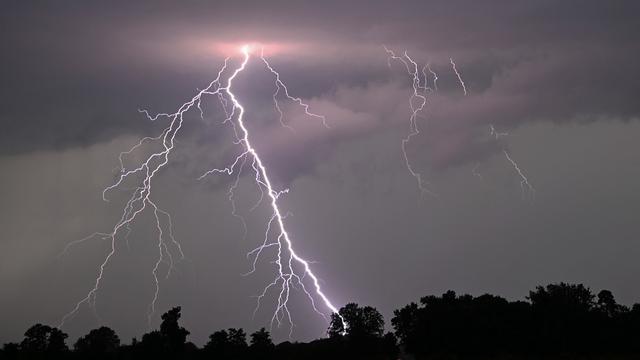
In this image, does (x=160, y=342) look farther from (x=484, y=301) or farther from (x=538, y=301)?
(x=538, y=301)

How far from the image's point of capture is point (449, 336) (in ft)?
204

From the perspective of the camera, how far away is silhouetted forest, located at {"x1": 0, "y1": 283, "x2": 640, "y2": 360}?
59.8 meters

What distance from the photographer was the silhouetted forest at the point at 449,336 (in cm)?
5981

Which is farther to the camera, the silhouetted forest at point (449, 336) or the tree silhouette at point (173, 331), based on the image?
the tree silhouette at point (173, 331)

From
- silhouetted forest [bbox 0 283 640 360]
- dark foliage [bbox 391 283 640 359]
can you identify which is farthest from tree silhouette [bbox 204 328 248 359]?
dark foliage [bbox 391 283 640 359]

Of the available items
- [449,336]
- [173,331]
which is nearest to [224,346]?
[173,331]

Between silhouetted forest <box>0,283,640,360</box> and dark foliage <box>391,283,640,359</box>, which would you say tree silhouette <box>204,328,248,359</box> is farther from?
dark foliage <box>391,283,640,359</box>

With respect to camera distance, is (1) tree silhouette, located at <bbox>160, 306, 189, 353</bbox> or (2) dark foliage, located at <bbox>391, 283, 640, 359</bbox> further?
(1) tree silhouette, located at <bbox>160, 306, 189, 353</bbox>

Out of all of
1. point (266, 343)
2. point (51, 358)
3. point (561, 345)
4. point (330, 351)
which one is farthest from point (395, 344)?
point (51, 358)

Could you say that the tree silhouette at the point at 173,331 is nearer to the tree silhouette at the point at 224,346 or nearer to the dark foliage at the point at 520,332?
the tree silhouette at the point at 224,346

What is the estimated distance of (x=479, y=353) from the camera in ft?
197

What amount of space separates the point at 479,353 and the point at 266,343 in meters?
20.1

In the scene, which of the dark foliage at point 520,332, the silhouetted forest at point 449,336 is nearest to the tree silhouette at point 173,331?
the silhouetted forest at point 449,336

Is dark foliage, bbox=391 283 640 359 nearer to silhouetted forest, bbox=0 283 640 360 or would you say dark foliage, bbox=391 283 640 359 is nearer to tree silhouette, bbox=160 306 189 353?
silhouetted forest, bbox=0 283 640 360
